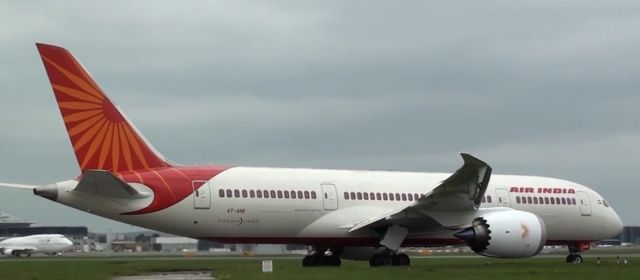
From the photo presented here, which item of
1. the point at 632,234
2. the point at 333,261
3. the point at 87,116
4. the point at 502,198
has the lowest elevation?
the point at 333,261

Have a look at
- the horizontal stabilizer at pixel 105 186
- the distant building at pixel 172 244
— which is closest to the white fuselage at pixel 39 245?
the distant building at pixel 172 244

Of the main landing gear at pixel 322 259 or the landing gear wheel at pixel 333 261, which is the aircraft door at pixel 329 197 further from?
the landing gear wheel at pixel 333 261

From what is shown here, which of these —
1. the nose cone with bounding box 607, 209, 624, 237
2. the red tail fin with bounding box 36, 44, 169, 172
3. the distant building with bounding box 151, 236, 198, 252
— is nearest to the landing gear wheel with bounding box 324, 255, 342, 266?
the red tail fin with bounding box 36, 44, 169, 172

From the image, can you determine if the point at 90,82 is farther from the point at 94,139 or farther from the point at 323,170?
the point at 323,170

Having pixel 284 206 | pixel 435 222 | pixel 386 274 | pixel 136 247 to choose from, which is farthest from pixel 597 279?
pixel 136 247

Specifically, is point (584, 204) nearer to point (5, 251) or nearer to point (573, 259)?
point (573, 259)

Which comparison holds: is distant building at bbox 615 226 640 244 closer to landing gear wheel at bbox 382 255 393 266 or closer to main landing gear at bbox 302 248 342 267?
main landing gear at bbox 302 248 342 267

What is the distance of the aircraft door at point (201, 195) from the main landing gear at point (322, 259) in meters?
5.59

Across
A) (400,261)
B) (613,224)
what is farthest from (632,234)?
(400,261)

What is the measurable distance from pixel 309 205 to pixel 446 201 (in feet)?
15.2

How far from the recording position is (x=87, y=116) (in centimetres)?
2981

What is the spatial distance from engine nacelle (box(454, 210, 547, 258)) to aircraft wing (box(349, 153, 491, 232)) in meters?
1.05

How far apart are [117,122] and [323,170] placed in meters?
8.29

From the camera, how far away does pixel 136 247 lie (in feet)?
320
